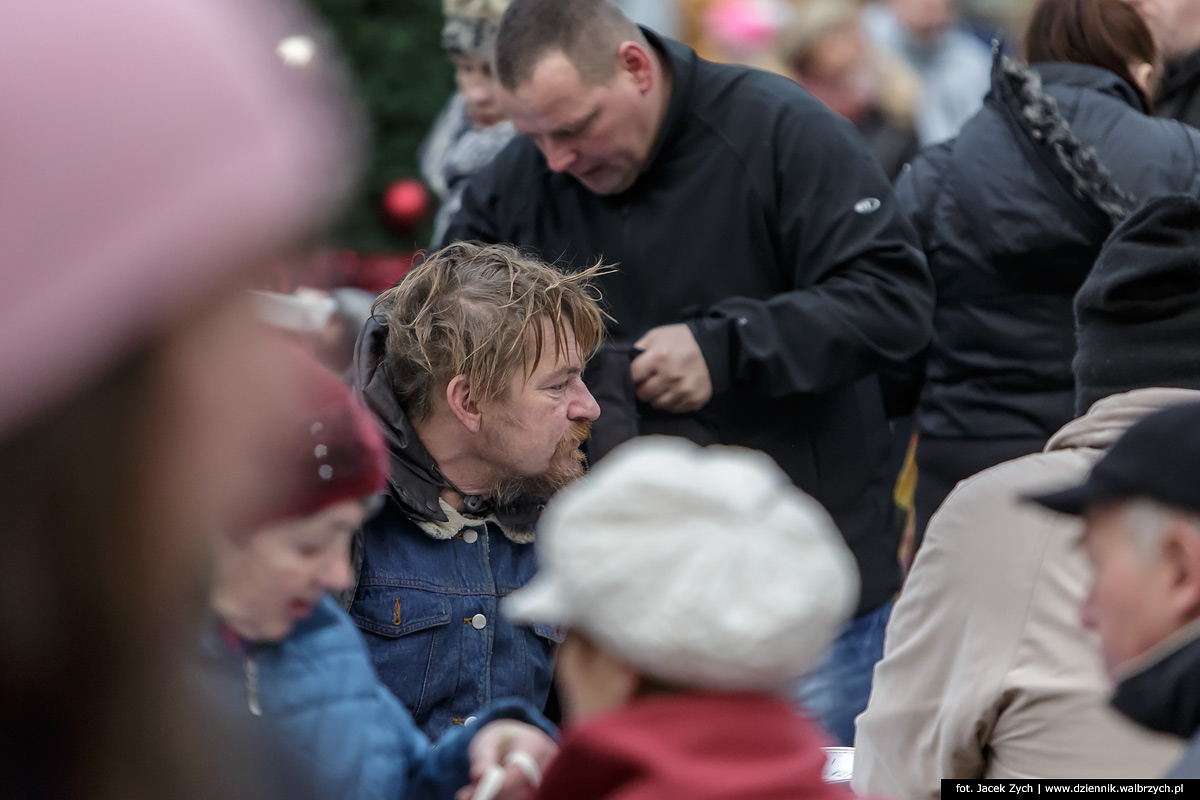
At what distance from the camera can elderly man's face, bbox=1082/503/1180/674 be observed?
1.60 m

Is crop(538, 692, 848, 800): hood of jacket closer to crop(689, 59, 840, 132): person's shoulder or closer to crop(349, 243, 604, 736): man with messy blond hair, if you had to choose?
crop(349, 243, 604, 736): man with messy blond hair

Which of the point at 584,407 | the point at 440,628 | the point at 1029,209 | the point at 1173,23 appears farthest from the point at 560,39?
the point at 1173,23

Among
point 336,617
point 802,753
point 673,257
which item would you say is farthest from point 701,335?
point 802,753

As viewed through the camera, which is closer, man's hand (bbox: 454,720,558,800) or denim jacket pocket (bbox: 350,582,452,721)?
man's hand (bbox: 454,720,558,800)

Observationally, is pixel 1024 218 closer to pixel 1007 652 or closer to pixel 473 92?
pixel 1007 652

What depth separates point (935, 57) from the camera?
6.46m

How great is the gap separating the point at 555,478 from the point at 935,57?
4605 mm

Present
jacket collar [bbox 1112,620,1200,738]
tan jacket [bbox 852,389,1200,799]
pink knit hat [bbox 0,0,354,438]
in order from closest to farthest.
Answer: pink knit hat [bbox 0,0,354,438] → jacket collar [bbox 1112,620,1200,738] → tan jacket [bbox 852,389,1200,799]

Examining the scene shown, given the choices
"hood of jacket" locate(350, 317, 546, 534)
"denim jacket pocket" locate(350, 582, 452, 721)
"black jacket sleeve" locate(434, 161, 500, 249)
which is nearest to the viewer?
"denim jacket pocket" locate(350, 582, 452, 721)

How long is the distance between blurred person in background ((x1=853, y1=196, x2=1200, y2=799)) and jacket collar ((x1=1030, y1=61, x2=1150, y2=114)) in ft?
3.82

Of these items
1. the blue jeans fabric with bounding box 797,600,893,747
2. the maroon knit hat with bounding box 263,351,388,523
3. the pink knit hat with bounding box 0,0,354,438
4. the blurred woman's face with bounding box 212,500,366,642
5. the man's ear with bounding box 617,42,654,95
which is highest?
the pink knit hat with bounding box 0,0,354,438

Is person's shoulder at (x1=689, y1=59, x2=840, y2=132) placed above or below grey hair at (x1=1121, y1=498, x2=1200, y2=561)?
below

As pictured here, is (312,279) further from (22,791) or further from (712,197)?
(712,197)

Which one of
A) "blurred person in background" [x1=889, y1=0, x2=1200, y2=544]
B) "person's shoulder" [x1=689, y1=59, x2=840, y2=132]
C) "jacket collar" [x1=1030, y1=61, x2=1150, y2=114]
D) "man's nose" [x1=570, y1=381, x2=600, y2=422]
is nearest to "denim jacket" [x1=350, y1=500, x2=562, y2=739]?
"man's nose" [x1=570, y1=381, x2=600, y2=422]
